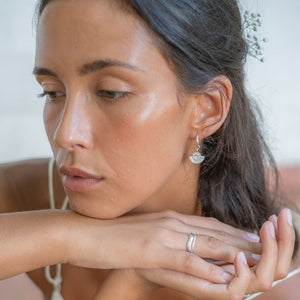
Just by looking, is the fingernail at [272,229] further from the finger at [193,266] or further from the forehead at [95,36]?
the forehead at [95,36]

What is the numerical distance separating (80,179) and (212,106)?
1.32ft

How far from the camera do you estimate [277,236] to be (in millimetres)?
1169

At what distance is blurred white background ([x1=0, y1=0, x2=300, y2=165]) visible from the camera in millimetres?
3535

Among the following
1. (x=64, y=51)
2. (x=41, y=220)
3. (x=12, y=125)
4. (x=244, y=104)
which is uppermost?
(x=64, y=51)

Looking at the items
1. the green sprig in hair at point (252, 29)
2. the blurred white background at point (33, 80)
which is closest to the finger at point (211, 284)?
the green sprig in hair at point (252, 29)

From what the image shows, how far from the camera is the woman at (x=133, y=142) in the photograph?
115cm

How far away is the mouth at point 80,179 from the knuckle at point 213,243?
11.4 inches

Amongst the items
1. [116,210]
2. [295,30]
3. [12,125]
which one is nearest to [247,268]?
[116,210]

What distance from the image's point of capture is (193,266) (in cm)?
111

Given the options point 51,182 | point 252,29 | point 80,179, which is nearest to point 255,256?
point 80,179

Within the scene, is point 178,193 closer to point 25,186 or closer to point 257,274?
point 257,274

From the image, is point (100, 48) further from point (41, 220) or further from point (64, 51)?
point (41, 220)

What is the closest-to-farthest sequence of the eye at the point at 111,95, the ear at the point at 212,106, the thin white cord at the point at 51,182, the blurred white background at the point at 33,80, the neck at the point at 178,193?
the eye at the point at 111,95 < the ear at the point at 212,106 < the neck at the point at 178,193 < the thin white cord at the point at 51,182 < the blurred white background at the point at 33,80

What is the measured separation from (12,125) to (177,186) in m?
2.35
